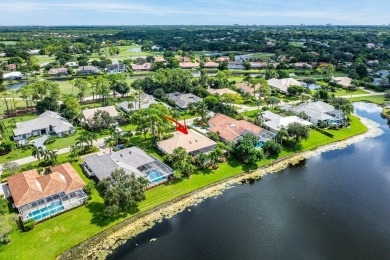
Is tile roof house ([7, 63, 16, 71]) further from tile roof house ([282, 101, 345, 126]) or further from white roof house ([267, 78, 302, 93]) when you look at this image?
tile roof house ([282, 101, 345, 126])

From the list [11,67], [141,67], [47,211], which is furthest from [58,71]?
[47,211]

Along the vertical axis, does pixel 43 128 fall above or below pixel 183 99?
below

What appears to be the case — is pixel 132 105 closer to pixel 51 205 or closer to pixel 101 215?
pixel 51 205

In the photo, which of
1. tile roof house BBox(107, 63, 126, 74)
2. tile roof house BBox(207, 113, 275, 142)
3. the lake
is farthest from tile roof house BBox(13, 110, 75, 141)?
tile roof house BBox(107, 63, 126, 74)

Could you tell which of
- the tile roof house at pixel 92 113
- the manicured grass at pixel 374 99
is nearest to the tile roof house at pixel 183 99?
the tile roof house at pixel 92 113

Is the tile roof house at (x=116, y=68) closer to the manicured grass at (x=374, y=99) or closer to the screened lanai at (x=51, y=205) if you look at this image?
the manicured grass at (x=374, y=99)

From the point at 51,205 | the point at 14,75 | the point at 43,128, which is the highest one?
the point at 14,75
